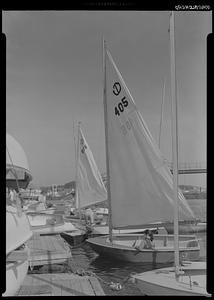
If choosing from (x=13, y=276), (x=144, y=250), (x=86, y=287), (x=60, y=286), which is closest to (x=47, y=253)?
(x=144, y=250)

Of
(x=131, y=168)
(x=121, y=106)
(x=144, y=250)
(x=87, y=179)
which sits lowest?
(x=144, y=250)

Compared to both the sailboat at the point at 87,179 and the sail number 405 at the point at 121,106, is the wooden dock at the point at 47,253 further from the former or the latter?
the sailboat at the point at 87,179

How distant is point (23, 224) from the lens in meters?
3.41

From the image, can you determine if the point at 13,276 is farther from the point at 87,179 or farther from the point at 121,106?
the point at 87,179

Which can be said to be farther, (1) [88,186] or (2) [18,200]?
(1) [88,186]

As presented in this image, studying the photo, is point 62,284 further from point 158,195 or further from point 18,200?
point 158,195

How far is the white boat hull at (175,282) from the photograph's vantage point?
107 inches

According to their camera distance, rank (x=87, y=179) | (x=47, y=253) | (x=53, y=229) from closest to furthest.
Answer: (x=47, y=253)
(x=53, y=229)
(x=87, y=179)

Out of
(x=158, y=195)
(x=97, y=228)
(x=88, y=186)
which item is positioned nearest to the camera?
(x=158, y=195)

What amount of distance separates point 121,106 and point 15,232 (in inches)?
130

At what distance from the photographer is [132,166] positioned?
572cm

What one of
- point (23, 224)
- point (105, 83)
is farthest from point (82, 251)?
point (23, 224)
